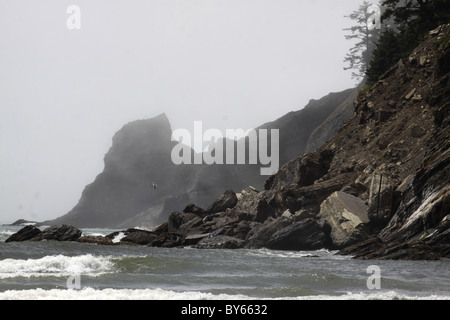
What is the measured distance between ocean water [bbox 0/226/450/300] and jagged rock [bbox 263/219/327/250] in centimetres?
1001

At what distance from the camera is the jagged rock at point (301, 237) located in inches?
1567

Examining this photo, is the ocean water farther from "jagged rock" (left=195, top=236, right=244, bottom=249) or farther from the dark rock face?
the dark rock face

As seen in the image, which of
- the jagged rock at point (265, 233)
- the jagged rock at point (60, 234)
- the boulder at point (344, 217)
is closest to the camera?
the boulder at point (344, 217)

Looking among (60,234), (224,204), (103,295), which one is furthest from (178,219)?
(103,295)

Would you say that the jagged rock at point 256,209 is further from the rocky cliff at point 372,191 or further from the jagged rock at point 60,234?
the jagged rock at point 60,234

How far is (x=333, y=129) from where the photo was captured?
9300cm

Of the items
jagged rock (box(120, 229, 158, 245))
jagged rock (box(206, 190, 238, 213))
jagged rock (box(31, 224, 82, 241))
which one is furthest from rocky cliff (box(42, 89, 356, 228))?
jagged rock (box(31, 224, 82, 241))

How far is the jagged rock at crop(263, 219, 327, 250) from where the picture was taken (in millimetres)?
39812

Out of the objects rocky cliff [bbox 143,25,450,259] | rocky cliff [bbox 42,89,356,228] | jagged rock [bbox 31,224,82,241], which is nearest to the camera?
rocky cliff [bbox 143,25,450,259]

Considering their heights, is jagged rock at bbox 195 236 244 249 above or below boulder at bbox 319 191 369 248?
below

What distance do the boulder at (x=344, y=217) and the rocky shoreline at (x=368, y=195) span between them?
0.07 m

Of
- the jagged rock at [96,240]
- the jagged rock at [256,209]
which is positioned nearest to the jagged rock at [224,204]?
the jagged rock at [256,209]

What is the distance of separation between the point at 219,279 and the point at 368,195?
22.1 meters
